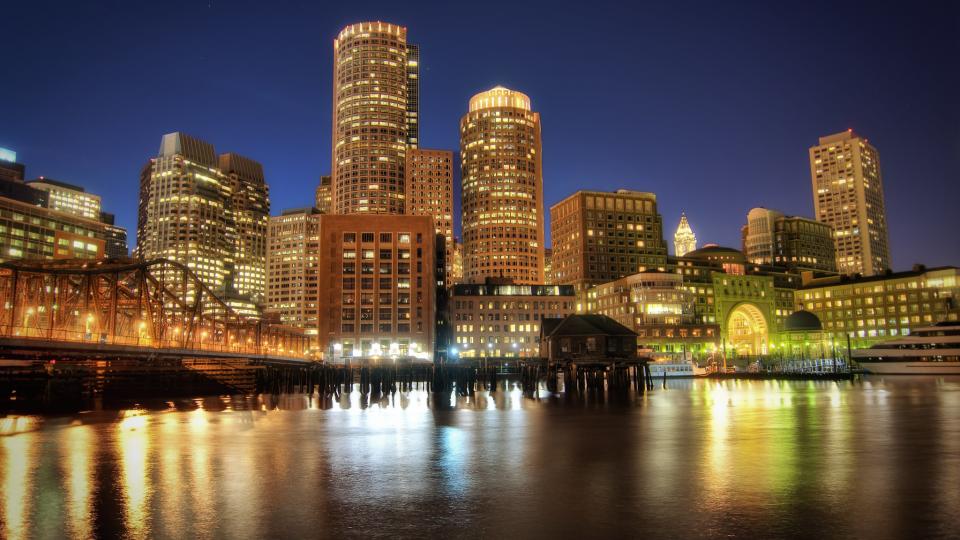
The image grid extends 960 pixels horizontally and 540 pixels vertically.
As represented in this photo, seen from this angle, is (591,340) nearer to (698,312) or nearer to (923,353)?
(923,353)

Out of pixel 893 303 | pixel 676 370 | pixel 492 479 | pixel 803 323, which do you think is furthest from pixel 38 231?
pixel 893 303

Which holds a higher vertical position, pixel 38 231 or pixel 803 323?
pixel 38 231

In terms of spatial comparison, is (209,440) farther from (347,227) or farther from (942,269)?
(942,269)

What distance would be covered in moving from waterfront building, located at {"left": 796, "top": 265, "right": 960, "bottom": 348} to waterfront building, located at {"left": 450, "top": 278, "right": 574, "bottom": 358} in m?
83.4

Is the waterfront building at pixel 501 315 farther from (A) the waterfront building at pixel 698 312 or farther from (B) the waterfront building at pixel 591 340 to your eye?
(B) the waterfront building at pixel 591 340

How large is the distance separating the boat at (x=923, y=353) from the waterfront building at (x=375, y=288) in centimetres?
9144

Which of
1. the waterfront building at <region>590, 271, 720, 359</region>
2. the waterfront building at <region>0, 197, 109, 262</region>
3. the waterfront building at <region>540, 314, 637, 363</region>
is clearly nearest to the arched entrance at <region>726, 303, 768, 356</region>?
the waterfront building at <region>590, 271, 720, 359</region>

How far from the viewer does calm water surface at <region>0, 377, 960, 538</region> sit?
15.4 m

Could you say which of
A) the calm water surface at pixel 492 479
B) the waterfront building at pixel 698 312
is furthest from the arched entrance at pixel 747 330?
the calm water surface at pixel 492 479

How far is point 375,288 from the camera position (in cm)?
15250

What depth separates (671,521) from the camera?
15.6 metres

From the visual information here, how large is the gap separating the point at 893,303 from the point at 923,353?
74724 millimetres

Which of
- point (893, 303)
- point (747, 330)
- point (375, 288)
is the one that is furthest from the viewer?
point (747, 330)

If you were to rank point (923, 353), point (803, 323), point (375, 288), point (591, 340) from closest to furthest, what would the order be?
point (591, 340), point (923, 353), point (375, 288), point (803, 323)
